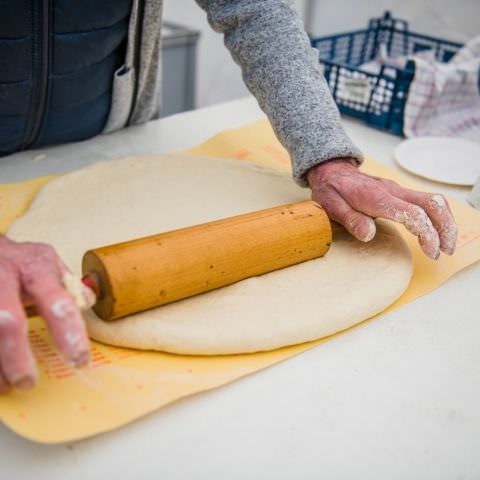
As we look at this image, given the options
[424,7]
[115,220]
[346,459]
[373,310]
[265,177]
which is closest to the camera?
[346,459]

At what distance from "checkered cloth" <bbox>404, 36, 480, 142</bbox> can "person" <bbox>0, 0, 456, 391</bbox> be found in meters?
0.51

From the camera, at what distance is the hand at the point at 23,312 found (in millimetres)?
552

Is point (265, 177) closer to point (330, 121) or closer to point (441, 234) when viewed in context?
A: point (330, 121)

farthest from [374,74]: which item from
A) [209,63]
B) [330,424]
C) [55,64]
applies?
[209,63]

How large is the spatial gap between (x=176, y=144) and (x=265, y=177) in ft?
1.04

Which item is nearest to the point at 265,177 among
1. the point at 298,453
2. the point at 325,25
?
the point at 298,453

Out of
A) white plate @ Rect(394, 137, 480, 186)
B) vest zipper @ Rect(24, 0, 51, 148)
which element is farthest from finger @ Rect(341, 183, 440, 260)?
vest zipper @ Rect(24, 0, 51, 148)

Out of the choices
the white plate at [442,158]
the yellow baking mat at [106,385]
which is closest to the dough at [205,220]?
the yellow baking mat at [106,385]

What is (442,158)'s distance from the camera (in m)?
1.39

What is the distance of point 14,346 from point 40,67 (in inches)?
27.8

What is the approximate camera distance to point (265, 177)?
3.72ft

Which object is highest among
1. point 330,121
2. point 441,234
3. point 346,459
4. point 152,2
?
point 152,2

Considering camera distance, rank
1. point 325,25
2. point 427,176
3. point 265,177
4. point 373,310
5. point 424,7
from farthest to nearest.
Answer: point 325,25, point 424,7, point 427,176, point 265,177, point 373,310

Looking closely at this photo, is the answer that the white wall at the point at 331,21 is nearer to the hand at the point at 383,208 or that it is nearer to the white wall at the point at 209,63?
the white wall at the point at 209,63
